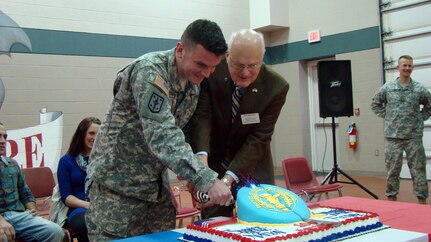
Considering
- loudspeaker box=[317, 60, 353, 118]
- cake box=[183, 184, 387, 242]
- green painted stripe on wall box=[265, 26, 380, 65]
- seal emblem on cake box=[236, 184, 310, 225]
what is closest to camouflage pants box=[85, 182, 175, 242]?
cake box=[183, 184, 387, 242]

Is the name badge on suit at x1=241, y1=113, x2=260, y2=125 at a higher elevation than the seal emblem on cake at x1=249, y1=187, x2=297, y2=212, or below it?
higher

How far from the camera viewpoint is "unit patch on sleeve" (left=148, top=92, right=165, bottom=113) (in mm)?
1455

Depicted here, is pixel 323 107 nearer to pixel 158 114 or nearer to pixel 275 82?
pixel 275 82

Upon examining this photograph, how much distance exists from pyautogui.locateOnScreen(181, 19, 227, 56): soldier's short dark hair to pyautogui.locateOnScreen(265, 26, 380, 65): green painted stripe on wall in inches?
243

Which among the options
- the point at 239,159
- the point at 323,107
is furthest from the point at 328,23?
the point at 239,159

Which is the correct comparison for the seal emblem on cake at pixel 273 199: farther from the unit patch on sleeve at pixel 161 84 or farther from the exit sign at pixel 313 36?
the exit sign at pixel 313 36

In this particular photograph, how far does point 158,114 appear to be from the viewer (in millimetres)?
1453

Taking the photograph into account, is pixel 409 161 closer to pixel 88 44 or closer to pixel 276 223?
pixel 276 223

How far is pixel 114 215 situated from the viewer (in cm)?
165

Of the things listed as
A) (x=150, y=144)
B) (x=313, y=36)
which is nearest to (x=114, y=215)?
(x=150, y=144)

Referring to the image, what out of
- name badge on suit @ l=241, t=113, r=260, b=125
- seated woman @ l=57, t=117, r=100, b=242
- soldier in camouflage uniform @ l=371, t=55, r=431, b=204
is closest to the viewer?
Answer: name badge on suit @ l=241, t=113, r=260, b=125

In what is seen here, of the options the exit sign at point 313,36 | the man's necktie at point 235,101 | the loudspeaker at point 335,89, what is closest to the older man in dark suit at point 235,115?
the man's necktie at point 235,101

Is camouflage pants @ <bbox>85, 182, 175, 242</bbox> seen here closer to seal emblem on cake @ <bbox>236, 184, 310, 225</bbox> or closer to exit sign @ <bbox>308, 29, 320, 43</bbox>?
seal emblem on cake @ <bbox>236, 184, 310, 225</bbox>

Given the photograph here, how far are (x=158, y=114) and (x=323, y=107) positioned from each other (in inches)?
178
